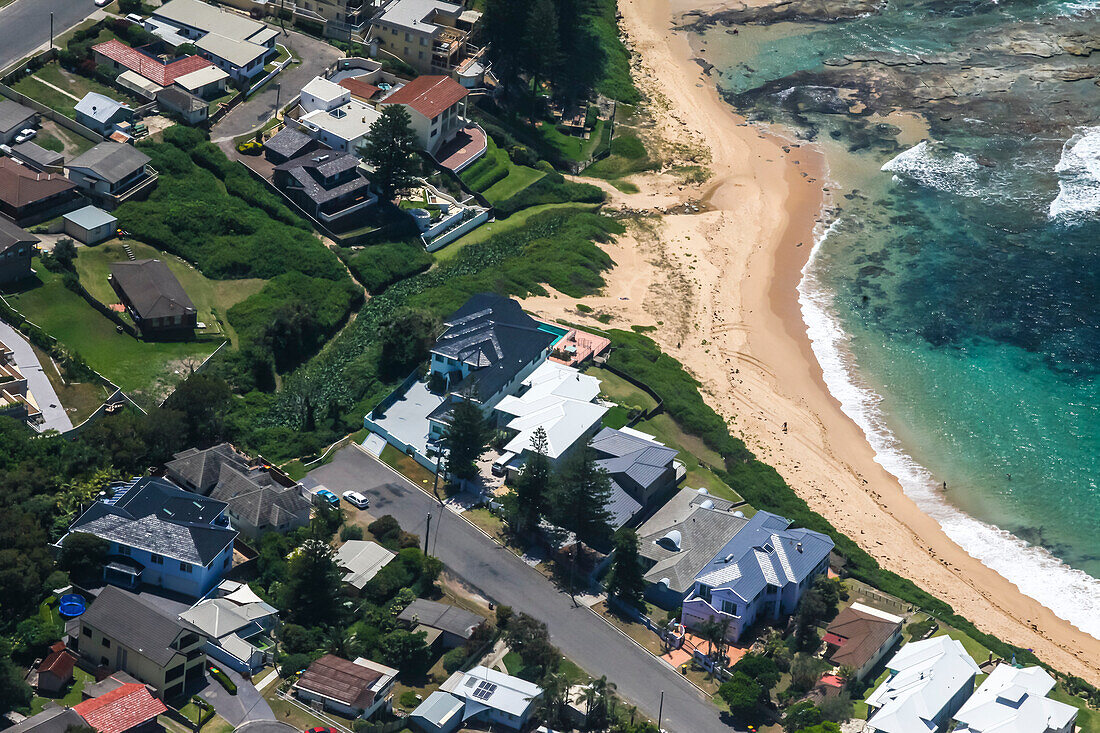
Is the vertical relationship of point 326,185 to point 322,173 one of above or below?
below

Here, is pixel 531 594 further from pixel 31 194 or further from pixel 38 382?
pixel 31 194

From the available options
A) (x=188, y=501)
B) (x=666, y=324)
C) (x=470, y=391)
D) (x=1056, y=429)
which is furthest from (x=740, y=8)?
(x=188, y=501)

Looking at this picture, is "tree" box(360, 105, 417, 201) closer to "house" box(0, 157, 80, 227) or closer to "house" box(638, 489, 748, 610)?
"house" box(0, 157, 80, 227)

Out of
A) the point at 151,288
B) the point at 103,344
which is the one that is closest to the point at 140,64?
the point at 151,288

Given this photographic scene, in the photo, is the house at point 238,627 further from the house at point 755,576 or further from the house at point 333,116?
the house at point 333,116

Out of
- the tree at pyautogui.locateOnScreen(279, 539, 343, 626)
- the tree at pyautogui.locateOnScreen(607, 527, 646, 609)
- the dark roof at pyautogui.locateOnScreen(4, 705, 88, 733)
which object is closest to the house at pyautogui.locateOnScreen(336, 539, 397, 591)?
the tree at pyautogui.locateOnScreen(279, 539, 343, 626)

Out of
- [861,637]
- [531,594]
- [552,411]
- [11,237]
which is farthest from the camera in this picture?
[11,237]
